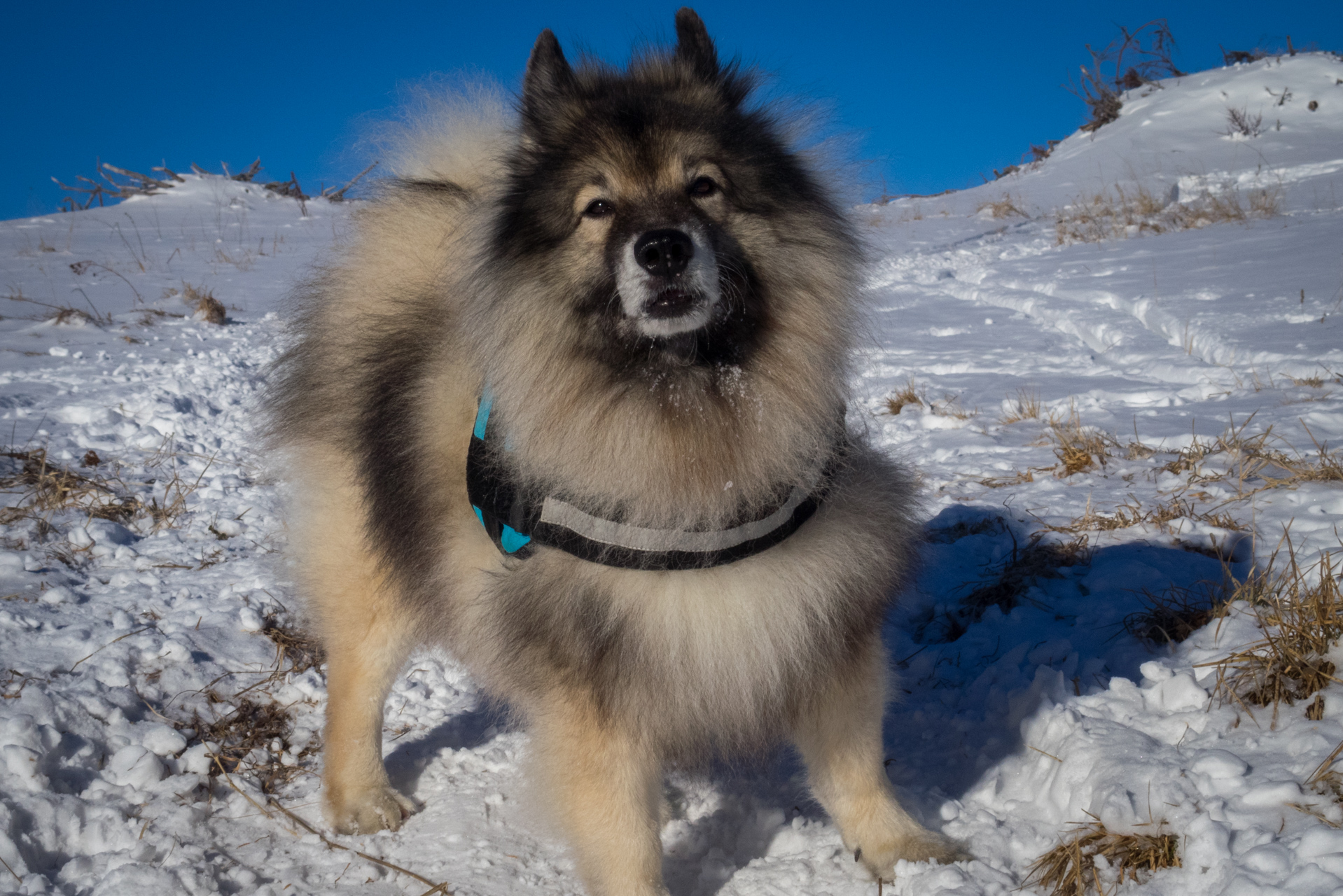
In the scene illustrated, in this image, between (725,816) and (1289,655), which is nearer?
(1289,655)

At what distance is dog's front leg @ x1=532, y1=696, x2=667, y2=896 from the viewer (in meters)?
1.78

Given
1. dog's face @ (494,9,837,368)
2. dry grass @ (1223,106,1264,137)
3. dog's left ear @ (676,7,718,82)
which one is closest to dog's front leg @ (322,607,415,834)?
dog's face @ (494,9,837,368)

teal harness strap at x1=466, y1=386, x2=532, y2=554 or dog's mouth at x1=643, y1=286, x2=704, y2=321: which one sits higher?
dog's mouth at x1=643, y1=286, x2=704, y2=321

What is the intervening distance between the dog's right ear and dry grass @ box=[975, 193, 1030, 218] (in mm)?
11342

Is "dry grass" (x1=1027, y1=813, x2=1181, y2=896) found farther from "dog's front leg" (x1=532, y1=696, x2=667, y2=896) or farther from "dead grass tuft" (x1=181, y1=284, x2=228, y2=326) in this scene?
"dead grass tuft" (x1=181, y1=284, x2=228, y2=326)

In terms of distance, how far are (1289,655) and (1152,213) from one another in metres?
9.18

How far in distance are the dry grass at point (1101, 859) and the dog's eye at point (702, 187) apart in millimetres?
1611

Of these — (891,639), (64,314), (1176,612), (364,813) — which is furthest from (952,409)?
(64,314)

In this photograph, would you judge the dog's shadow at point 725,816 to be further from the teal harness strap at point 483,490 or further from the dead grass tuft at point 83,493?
the dead grass tuft at point 83,493

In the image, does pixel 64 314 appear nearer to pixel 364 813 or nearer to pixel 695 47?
pixel 364 813

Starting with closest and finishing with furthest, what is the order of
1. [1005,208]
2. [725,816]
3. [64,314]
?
1. [725,816]
2. [64,314]
3. [1005,208]

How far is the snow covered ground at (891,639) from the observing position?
191 cm

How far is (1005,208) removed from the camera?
40.6 feet

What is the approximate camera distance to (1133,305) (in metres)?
6.09
